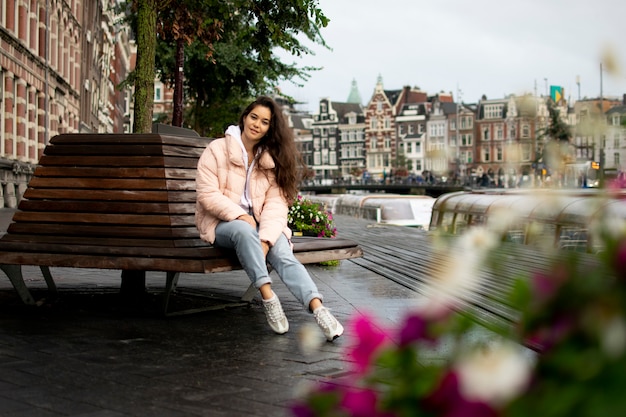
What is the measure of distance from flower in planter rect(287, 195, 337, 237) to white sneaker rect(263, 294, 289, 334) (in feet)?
20.9

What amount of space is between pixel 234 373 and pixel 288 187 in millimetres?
1550

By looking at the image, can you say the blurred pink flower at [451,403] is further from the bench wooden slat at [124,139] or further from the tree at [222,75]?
the tree at [222,75]

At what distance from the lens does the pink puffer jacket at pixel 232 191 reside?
4.74 m

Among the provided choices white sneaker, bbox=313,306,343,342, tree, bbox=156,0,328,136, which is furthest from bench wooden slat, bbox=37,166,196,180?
tree, bbox=156,0,328,136

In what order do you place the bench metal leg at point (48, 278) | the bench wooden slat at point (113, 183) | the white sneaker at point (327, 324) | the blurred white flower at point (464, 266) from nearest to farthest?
the blurred white flower at point (464, 266), the white sneaker at point (327, 324), the bench wooden slat at point (113, 183), the bench metal leg at point (48, 278)

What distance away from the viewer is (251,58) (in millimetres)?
28922

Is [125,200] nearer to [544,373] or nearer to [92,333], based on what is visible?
[92,333]

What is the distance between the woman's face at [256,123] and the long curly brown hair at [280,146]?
3 cm

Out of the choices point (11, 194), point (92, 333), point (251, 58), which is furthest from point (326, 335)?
point (251, 58)

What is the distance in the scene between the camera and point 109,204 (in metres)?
5.13

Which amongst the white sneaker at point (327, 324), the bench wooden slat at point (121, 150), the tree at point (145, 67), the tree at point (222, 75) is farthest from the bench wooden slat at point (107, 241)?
the tree at point (222, 75)

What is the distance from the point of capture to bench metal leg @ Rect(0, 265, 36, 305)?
16.9 feet

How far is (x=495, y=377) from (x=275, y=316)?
12.1ft

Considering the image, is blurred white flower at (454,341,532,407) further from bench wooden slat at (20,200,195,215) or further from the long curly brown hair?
bench wooden slat at (20,200,195,215)
